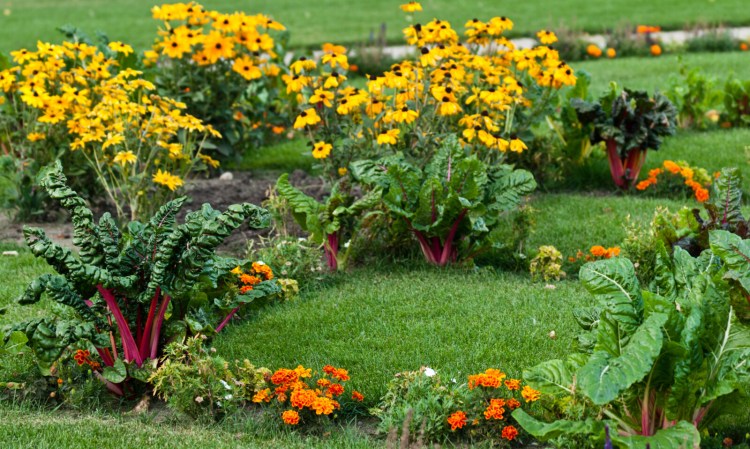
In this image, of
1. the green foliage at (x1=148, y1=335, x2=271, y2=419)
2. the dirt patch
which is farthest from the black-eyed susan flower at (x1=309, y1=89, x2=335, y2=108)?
the green foliage at (x1=148, y1=335, x2=271, y2=419)

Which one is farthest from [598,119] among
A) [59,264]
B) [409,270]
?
[59,264]

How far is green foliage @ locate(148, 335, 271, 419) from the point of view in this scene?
14.2 ft

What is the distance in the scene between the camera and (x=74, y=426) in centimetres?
423

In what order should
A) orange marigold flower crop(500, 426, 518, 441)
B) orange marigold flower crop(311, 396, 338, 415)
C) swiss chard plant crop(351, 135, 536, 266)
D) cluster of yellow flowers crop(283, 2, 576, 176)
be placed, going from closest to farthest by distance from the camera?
orange marigold flower crop(500, 426, 518, 441)
orange marigold flower crop(311, 396, 338, 415)
swiss chard plant crop(351, 135, 536, 266)
cluster of yellow flowers crop(283, 2, 576, 176)

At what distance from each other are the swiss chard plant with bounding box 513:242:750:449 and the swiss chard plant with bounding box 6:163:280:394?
1.56 metres

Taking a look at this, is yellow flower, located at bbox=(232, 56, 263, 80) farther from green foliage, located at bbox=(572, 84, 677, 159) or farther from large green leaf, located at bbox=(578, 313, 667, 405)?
large green leaf, located at bbox=(578, 313, 667, 405)

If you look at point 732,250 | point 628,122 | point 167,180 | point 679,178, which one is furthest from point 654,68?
point 732,250

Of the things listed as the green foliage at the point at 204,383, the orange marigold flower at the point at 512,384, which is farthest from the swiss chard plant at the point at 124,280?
the orange marigold flower at the point at 512,384

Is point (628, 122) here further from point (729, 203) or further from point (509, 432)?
point (509, 432)

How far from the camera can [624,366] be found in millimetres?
3504

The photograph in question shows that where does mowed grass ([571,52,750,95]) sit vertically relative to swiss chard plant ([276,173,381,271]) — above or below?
below

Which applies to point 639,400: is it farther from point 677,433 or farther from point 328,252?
point 328,252

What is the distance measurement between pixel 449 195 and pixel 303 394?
6.26 feet

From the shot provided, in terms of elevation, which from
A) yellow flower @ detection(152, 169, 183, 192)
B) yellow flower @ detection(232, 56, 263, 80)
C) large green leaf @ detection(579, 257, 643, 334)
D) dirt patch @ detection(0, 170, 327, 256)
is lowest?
dirt patch @ detection(0, 170, 327, 256)
